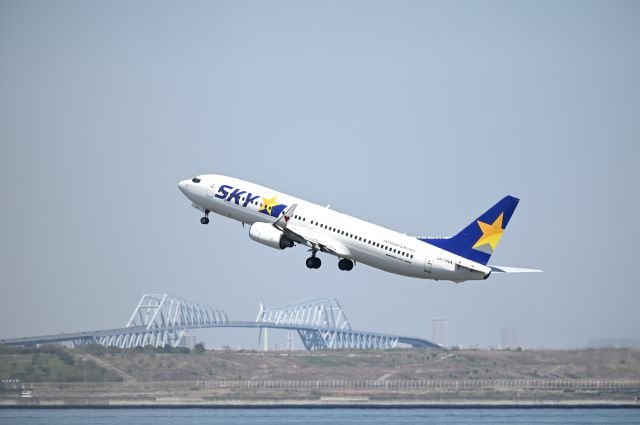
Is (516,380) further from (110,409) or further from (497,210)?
(497,210)

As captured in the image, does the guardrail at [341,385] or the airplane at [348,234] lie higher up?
the airplane at [348,234]

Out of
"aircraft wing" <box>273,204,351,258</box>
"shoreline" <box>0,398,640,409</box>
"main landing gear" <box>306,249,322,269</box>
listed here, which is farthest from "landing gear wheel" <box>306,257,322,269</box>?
"shoreline" <box>0,398,640,409</box>

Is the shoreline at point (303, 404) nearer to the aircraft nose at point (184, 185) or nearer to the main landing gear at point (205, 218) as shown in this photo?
the aircraft nose at point (184, 185)

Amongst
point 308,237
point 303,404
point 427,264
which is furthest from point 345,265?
point 303,404

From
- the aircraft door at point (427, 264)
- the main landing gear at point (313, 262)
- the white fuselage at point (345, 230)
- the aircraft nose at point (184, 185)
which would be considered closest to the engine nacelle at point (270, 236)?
the white fuselage at point (345, 230)

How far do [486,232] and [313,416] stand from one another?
7349 centimetres

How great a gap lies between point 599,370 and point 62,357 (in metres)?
72.2

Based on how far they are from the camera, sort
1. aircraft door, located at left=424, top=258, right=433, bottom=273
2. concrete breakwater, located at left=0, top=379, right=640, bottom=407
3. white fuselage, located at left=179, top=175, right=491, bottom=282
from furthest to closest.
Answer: concrete breakwater, located at left=0, top=379, right=640, bottom=407 < aircraft door, located at left=424, top=258, right=433, bottom=273 < white fuselage, located at left=179, top=175, right=491, bottom=282

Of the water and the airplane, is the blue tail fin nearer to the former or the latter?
the airplane

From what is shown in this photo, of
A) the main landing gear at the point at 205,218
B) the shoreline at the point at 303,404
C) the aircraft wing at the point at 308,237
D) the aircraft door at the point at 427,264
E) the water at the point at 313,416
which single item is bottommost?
the water at the point at 313,416

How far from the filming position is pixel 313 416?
165m

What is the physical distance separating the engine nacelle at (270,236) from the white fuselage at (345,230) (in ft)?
4.55

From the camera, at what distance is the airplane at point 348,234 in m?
96.8

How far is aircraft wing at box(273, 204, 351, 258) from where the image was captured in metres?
103
